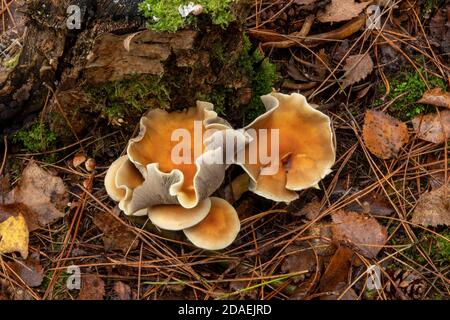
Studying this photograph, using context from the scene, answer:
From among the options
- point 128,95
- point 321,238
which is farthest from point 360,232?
point 128,95

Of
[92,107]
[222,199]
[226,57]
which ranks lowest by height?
[222,199]

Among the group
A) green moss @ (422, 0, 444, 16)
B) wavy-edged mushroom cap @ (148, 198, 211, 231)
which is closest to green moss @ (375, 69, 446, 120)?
green moss @ (422, 0, 444, 16)

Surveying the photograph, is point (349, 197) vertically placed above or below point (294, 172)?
below

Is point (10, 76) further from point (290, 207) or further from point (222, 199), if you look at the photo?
point (290, 207)

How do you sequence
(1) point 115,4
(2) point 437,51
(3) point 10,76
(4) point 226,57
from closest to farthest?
(1) point 115,4 < (4) point 226,57 < (3) point 10,76 < (2) point 437,51

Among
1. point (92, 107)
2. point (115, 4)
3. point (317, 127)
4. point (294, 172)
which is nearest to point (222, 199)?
point (294, 172)

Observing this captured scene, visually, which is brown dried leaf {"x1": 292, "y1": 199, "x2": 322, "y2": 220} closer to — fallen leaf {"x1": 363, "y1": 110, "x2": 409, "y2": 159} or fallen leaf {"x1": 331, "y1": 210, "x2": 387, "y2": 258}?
fallen leaf {"x1": 331, "y1": 210, "x2": 387, "y2": 258}
